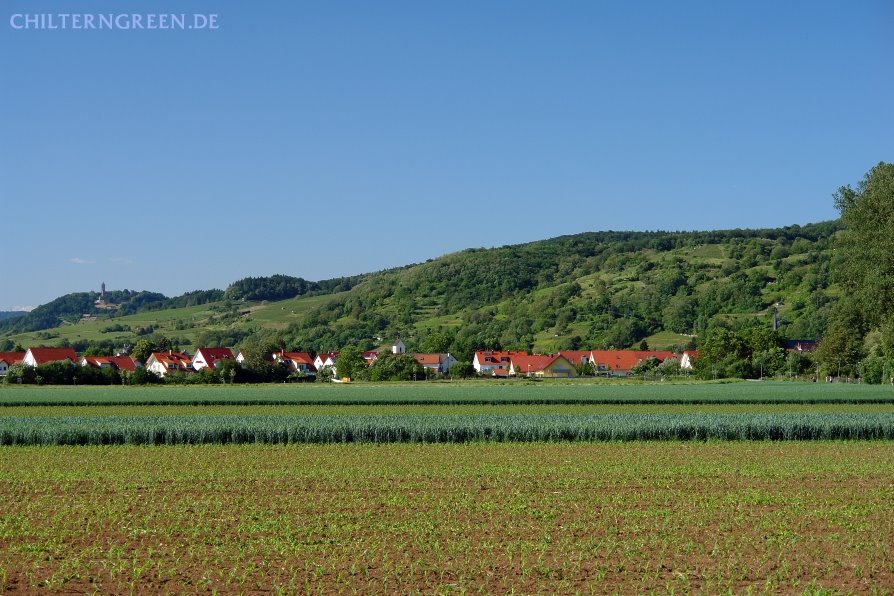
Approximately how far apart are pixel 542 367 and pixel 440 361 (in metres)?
20.8

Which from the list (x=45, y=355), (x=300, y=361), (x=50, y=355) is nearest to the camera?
(x=45, y=355)

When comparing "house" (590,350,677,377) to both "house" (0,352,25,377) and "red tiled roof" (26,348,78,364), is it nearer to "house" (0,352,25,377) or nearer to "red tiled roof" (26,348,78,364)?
"red tiled roof" (26,348,78,364)

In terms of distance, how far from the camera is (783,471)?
28.0 m

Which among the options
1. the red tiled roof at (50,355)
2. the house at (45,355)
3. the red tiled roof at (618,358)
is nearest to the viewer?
the house at (45,355)

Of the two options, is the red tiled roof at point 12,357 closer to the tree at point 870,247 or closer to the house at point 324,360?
the house at point 324,360

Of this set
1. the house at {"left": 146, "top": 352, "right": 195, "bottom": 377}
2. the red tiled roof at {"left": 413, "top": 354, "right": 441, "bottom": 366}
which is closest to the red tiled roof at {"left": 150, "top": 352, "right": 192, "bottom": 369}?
the house at {"left": 146, "top": 352, "right": 195, "bottom": 377}

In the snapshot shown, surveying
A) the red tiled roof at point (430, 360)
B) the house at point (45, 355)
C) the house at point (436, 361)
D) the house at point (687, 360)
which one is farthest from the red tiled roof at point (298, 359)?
the house at point (687, 360)

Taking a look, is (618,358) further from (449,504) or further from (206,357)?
(449,504)

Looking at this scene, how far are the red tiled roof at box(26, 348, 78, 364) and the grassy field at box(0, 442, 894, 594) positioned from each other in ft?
350

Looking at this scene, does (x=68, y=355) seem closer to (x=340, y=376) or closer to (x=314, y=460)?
(x=340, y=376)

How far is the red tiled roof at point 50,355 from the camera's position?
129650 millimetres

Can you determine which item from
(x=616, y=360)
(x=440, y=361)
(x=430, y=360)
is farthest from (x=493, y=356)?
(x=616, y=360)

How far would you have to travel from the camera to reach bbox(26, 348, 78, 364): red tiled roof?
130m

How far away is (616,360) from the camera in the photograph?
15450 cm
